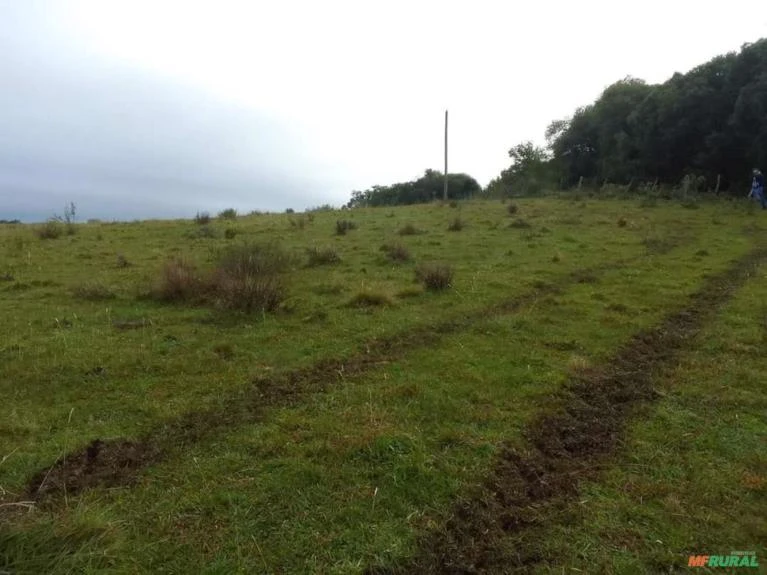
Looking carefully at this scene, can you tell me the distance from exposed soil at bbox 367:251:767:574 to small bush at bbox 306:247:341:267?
807 centimetres

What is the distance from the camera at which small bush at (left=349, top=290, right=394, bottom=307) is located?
948 cm

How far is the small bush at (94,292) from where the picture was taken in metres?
9.94

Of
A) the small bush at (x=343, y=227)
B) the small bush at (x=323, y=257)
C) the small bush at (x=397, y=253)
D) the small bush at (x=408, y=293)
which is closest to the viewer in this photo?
the small bush at (x=408, y=293)

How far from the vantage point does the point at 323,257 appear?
13742 mm

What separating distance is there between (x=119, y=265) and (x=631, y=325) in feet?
37.3

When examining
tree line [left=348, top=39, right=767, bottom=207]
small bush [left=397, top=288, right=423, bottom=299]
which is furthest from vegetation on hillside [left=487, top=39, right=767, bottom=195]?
small bush [left=397, top=288, right=423, bottom=299]

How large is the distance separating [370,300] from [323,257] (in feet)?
14.8

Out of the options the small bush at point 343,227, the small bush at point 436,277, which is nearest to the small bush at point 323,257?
the small bush at point 436,277

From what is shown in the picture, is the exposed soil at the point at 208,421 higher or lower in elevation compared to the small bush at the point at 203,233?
lower

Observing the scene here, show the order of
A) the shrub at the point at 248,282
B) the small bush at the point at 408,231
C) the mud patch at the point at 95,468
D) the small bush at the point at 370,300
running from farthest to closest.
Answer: the small bush at the point at 408,231, the small bush at the point at 370,300, the shrub at the point at 248,282, the mud patch at the point at 95,468

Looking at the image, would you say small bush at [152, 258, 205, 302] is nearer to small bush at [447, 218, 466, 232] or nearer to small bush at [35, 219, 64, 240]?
small bush at [35, 219, 64, 240]

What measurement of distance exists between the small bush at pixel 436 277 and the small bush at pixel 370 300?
1.44 m

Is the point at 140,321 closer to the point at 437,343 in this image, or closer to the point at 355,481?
the point at 437,343

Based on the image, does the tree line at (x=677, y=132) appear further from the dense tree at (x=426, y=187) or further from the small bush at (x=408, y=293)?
the small bush at (x=408, y=293)
